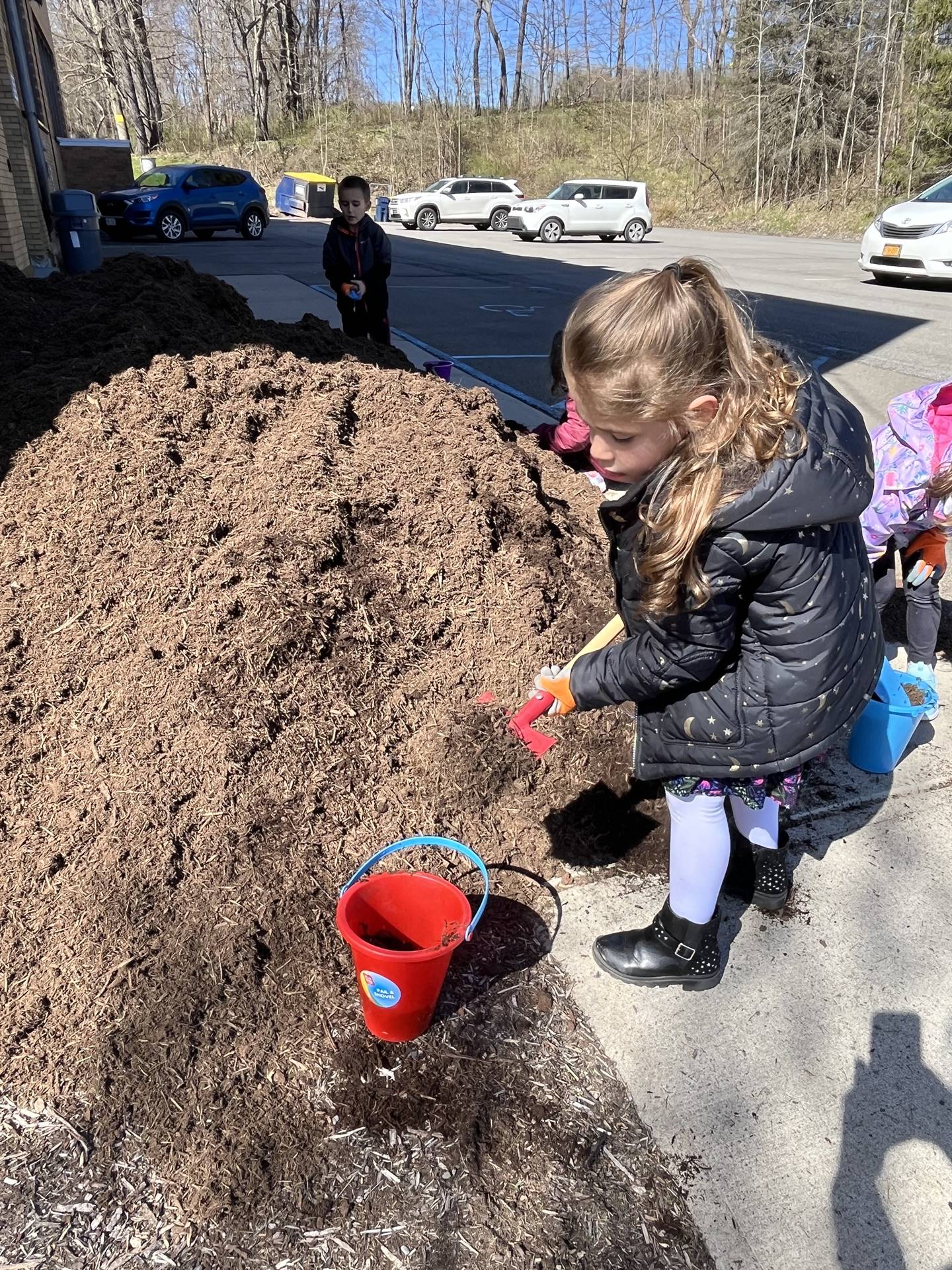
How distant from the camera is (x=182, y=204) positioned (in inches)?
860

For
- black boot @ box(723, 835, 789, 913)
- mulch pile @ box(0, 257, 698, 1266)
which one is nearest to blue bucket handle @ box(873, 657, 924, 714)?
black boot @ box(723, 835, 789, 913)

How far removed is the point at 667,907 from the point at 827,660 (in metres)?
0.80

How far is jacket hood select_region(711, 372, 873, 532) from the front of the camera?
1.59 metres

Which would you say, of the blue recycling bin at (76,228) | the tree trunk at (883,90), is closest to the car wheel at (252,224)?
the blue recycling bin at (76,228)

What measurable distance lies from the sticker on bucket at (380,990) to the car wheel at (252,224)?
2481cm

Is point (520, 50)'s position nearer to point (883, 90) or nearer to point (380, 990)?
point (883, 90)

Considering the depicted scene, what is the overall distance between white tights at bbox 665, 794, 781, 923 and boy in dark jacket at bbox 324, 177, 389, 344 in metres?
4.80

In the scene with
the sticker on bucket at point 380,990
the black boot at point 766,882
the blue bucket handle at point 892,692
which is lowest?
the black boot at point 766,882

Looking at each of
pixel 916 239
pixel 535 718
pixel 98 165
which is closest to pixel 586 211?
pixel 916 239

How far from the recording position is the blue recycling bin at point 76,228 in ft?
35.6

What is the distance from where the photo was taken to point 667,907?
2242 mm

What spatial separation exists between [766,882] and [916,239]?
622 inches

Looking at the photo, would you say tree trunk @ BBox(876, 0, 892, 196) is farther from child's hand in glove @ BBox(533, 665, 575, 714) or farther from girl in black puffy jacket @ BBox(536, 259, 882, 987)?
child's hand in glove @ BBox(533, 665, 575, 714)

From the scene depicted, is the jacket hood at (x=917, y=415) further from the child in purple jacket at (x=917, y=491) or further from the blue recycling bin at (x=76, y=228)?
the blue recycling bin at (x=76, y=228)
